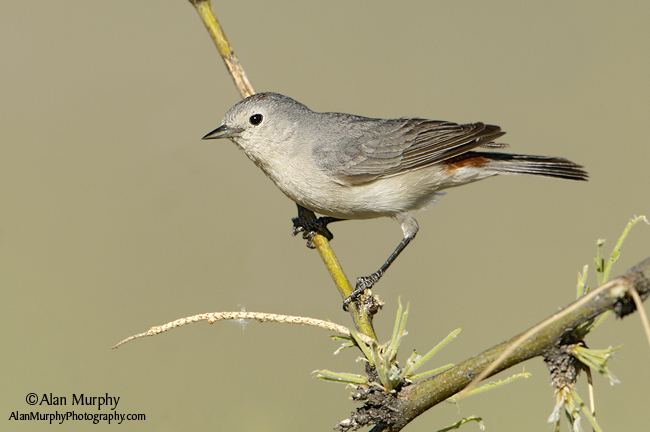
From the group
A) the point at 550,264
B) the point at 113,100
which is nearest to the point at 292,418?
the point at 550,264

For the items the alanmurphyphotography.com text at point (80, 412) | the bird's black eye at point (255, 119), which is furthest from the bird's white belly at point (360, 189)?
the alanmurphyphotography.com text at point (80, 412)

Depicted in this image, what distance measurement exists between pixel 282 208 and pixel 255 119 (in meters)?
3.62

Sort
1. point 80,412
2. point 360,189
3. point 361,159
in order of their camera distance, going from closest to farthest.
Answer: point 80,412 → point 360,189 → point 361,159

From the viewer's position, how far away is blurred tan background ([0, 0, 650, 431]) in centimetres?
516

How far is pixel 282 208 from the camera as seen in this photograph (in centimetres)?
816

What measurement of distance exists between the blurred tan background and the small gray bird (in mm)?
1135

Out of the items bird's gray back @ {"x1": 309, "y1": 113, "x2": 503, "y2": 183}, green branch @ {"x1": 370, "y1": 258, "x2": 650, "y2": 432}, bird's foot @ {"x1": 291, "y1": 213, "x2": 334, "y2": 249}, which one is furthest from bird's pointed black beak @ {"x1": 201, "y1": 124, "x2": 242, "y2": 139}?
green branch @ {"x1": 370, "y1": 258, "x2": 650, "y2": 432}

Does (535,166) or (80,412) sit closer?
Answer: (80,412)

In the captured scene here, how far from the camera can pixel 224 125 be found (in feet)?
14.8

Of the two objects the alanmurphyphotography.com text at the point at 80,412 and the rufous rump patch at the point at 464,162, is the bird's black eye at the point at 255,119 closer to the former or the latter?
the rufous rump patch at the point at 464,162

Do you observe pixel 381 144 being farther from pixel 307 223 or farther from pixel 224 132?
pixel 224 132

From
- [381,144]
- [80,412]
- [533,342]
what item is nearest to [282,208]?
[381,144]

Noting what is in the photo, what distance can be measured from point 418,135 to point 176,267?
265 centimetres

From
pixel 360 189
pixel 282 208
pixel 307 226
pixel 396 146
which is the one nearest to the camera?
pixel 307 226
